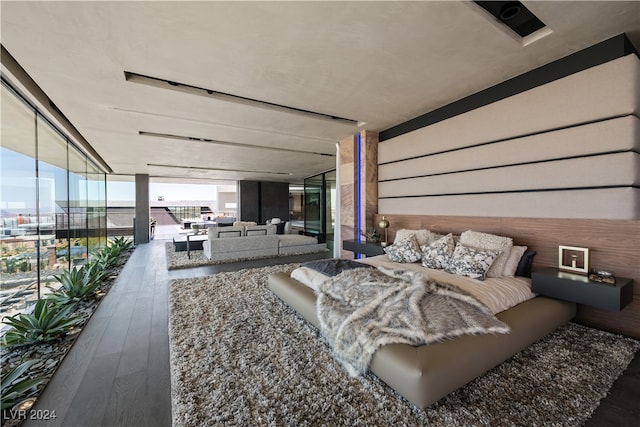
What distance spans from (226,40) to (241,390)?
2.63 meters

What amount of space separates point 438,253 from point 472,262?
0.42m

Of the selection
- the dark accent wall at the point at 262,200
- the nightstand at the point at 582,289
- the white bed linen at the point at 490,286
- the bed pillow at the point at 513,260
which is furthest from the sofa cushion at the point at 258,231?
the dark accent wall at the point at 262,200

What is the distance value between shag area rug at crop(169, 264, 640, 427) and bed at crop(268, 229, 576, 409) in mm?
107

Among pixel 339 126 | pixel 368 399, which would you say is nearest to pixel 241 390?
pixel 368 399

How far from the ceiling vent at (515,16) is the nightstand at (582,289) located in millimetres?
2187

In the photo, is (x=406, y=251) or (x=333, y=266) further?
(x=406, y=251)

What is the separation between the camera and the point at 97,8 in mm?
1698

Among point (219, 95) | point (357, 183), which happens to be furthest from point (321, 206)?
point (219, 95)

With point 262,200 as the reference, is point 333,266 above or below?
below

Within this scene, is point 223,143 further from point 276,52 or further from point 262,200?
point 262,200

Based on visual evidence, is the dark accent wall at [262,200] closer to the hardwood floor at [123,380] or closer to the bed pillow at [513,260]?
the hardwood floor at [123,380]

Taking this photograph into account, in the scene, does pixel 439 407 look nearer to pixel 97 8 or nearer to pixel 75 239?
pixel 97 8

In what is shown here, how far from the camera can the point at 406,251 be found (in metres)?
3.34

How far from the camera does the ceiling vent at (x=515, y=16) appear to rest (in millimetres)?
1909
